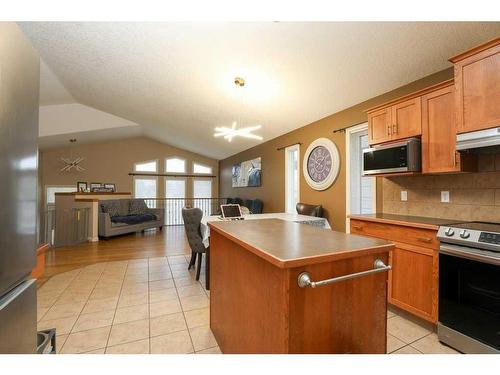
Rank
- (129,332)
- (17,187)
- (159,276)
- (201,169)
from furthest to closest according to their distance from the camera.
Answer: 1. (201,169)
2. (159,276)
3. (129,332)
4. (17,187)

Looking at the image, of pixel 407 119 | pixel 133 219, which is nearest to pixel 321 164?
pixel 407 119

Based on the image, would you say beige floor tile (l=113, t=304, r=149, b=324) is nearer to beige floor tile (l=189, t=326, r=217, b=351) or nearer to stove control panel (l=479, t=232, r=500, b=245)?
beige floor tile (l=189, t=326, r=217, b=351)

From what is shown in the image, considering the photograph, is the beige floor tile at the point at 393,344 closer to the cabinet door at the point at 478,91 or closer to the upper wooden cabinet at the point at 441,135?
the upper wooden cabinet at the point at 441,135

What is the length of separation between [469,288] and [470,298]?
0.07m

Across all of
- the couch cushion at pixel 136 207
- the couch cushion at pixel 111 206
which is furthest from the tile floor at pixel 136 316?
the couch cushion at pixel 136 207

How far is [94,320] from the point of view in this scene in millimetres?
2148

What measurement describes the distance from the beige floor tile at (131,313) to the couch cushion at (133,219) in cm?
402

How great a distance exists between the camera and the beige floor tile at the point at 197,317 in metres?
2.10

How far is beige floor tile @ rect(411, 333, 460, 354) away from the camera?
1698 millimetres

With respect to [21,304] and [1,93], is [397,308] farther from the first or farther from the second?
[1,93]

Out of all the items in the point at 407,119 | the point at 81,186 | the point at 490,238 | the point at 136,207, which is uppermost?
the point at 407,119

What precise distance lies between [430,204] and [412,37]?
1.60 metres

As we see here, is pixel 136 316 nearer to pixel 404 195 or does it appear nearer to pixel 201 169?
pixel 404 195
